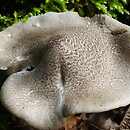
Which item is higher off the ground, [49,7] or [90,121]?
[49,7]

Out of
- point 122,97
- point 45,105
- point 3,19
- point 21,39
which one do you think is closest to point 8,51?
point 21,39

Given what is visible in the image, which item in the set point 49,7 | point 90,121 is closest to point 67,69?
point 90,121

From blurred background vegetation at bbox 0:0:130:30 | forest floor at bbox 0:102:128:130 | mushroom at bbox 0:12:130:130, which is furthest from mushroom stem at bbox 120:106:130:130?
blurred background vegetation at bbox 0:0:130:30

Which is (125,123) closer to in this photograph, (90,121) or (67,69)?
(90,121)

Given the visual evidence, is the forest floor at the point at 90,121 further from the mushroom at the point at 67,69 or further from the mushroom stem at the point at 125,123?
the mushroom at the point at 67,69

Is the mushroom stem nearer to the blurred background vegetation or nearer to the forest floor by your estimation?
the forest floor

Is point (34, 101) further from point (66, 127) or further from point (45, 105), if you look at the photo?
point (66, 127)

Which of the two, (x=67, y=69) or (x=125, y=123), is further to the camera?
(x=125, y=123)
